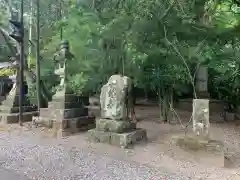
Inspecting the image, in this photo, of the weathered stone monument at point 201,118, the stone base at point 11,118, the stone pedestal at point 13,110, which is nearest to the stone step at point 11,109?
the stone pedestal at point 13,110

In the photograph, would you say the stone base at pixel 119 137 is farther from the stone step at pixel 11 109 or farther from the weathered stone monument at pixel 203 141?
the stone step at pixel 11 109

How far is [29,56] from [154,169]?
904 cm

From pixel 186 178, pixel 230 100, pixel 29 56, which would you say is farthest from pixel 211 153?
pixel 29 56

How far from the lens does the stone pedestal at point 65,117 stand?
820 cm

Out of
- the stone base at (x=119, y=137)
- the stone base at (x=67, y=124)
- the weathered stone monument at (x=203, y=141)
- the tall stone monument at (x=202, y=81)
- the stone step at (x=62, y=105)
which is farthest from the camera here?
the tall stone monument at (x=202, y=81)

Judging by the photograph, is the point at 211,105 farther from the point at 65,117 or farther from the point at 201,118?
the point at 65,117

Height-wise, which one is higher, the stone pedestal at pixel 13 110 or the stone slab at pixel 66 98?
the stone slab at pixel 66 98

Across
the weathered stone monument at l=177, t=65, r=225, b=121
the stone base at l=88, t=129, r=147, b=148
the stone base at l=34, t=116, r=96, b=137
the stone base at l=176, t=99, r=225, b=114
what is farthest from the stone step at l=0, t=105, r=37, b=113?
the weathered stone monument at l=177, t=65, r=225, b=121

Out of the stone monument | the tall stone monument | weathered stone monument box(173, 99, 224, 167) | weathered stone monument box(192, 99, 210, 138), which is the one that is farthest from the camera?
the tall stone monument

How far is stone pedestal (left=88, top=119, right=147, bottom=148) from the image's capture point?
6.87m

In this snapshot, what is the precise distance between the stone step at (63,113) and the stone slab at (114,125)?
4.49 ft

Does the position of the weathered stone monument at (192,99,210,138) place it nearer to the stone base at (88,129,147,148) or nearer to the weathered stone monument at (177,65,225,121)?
the stone base at (88,129,147,148)

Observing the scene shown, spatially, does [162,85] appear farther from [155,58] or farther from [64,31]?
[64,31]

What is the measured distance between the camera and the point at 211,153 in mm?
6000
